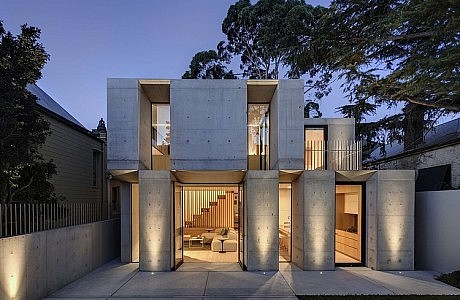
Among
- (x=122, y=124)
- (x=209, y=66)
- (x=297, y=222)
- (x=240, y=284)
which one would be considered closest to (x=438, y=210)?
(x=297, y=222)

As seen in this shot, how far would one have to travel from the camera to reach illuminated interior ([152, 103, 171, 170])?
10523 millimetres

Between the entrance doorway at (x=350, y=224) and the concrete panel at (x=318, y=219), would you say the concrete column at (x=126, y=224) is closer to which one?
the concrete panel at (x=318, y=219)

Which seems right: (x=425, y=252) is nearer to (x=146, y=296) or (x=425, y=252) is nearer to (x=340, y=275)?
(x=340, y=275)

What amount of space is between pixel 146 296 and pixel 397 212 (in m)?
7.06

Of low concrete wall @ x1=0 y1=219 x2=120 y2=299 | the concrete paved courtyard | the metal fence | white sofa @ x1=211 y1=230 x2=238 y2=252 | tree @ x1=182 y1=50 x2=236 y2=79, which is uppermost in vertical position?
tree @ x1=182 y1=50 x2=236 y2=79

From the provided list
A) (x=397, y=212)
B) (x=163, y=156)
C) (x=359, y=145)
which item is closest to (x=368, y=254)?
(x=397, y=212)

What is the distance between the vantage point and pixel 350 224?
33.9 feet

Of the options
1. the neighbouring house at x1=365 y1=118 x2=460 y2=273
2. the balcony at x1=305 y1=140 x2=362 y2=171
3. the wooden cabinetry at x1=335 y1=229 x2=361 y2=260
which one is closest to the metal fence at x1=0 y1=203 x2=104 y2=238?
the balcony at x1=305 y1=140 x2=362 y2=171

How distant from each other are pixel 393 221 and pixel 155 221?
673cm

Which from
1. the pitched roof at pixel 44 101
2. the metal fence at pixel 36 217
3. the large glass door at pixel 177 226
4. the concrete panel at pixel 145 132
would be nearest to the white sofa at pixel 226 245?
→ the large glass door at pixel 177 226

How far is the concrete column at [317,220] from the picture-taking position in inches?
353

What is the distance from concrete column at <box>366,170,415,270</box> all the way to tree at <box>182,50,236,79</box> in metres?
13.5

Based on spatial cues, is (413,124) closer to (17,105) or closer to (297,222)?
(297,222)

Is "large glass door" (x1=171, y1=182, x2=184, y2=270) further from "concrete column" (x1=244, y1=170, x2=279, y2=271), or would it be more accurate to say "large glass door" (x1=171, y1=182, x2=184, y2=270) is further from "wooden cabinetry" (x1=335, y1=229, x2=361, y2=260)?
"wooden cabinetry" (x1=335, y1=229, x2=361, y2=260)
